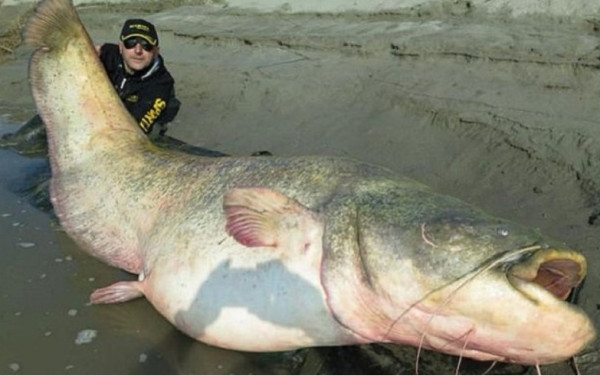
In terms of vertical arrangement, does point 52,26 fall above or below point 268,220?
above

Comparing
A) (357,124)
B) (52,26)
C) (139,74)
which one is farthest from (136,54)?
(357,124)

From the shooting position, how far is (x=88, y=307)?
344 cm

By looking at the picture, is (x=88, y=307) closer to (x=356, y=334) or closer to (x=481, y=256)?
(x=356, y=334)

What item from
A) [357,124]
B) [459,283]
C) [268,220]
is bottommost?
[357,124]

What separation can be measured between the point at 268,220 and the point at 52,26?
7.10 feet

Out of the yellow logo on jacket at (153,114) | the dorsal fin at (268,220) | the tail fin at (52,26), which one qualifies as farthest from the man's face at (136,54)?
the dorsal fin at (268,220)

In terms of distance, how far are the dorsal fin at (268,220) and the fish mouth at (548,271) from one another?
79 centimetres

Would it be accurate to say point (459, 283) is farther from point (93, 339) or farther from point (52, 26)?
point (52, 26)

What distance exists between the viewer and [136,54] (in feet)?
17.1

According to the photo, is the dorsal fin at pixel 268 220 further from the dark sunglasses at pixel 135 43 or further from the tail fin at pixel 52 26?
the dark sunglasses at pixel 135 43

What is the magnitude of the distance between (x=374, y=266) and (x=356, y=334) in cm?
31

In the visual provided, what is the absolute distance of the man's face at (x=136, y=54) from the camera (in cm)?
513

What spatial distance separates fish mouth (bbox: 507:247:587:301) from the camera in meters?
2.06

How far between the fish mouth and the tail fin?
→ 2.90 metres
